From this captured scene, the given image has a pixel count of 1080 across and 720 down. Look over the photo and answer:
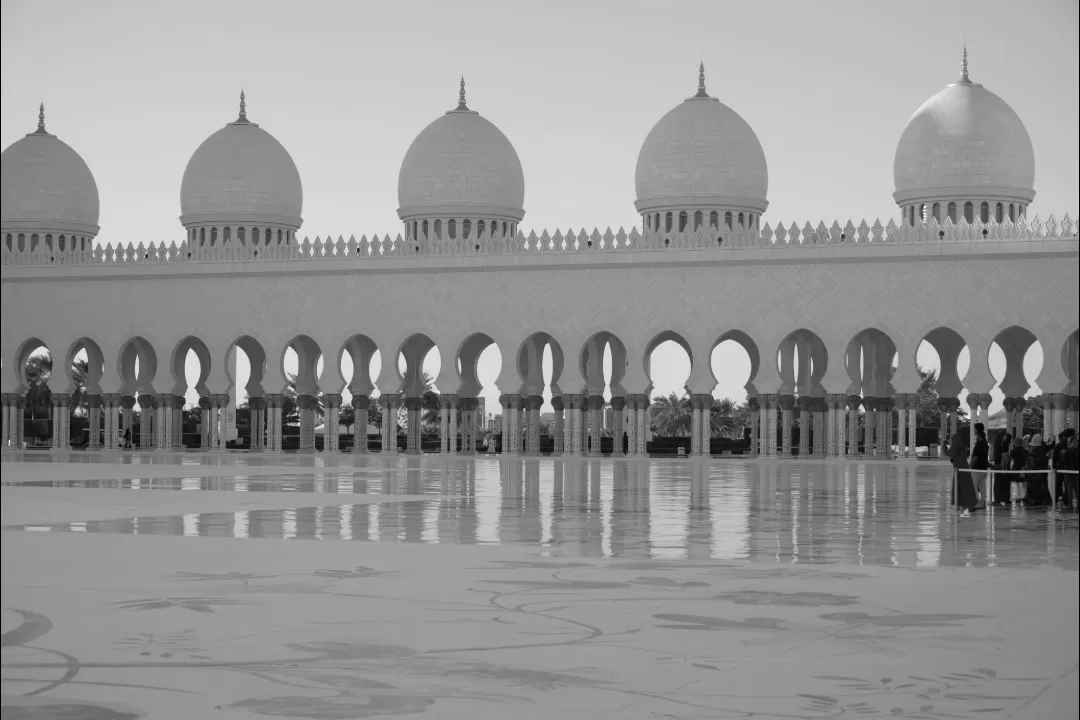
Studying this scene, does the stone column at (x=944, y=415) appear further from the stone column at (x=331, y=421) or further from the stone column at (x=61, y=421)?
the stone column at (x=61, y=421)

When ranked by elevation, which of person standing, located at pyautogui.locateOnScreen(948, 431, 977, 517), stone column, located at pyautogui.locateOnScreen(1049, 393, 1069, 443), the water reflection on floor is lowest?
the water reflection on floor

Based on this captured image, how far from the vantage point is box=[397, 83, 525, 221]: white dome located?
3500 cm

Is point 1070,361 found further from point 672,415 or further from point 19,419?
point 19,419

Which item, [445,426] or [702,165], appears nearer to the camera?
[445,426]

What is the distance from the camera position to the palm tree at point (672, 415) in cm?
5166

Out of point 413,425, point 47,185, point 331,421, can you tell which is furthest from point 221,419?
point 47,185

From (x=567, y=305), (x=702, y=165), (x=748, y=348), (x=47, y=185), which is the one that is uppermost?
(x=47, y=185)

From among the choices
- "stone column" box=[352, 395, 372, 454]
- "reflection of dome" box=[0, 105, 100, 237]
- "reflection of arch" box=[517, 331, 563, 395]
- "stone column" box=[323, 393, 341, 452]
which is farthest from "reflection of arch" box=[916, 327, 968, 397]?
"reflection of dome" box=[0, 105, 100, 237]

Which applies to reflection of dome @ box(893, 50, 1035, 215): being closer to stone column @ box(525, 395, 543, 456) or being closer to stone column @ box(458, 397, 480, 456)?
stone column @ box(525, 395, 543, 456)

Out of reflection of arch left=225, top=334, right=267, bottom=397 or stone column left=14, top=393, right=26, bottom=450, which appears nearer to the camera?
stone column left=14, top=393, right=26, bottom=450

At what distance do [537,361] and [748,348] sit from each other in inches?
198

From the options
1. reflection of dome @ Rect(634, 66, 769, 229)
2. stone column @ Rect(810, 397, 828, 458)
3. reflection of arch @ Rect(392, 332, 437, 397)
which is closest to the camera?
stone column @ Rect(810, 397, 828, 458)

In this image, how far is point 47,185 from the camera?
3894 centimetres

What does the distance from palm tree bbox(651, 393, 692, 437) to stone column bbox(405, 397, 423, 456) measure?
18.1 metres
